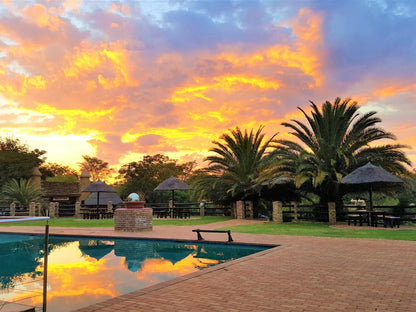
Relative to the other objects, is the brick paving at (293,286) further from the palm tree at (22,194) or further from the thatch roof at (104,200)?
the palm tree at (22,194)

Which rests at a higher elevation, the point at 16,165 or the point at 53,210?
the point at 16,165

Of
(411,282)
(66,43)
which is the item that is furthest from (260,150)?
(411,282)

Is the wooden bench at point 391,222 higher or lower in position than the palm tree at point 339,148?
lower

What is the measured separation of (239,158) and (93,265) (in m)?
16.5

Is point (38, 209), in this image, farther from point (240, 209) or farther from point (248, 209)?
point (248, 209)

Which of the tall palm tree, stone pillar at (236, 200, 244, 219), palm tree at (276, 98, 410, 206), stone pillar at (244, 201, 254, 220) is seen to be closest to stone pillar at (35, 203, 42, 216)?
the tall palm tree

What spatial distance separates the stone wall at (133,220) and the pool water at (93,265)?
7.05 ft

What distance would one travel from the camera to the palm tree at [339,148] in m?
19.3

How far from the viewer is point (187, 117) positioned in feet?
80.7

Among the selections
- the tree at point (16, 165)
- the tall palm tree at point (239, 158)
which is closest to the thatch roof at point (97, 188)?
the tall palm tree at point (239, 158)

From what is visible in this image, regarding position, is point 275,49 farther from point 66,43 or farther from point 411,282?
point 411,282

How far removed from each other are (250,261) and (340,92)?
Answer: 1489cm

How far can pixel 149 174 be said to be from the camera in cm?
5112

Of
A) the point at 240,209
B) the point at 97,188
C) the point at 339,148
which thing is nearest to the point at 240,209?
the point at 240,209
